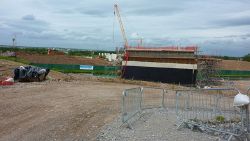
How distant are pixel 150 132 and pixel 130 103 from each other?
5.69ft

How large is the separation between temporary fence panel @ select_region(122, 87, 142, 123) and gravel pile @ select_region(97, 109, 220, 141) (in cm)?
30

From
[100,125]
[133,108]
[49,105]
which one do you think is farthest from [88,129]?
[49,105]

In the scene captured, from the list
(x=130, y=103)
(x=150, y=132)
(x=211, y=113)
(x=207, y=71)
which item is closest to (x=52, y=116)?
(x=130, y=103)

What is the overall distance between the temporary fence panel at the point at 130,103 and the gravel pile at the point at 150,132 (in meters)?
0.30

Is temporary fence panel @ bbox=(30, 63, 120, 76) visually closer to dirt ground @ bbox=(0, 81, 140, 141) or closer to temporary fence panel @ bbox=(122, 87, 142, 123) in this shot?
dirt ground @ bbox=(0, 81, 140, 141)

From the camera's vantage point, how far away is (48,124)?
41.7 feet

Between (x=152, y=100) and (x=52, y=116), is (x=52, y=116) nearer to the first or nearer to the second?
(x=52, y=116)

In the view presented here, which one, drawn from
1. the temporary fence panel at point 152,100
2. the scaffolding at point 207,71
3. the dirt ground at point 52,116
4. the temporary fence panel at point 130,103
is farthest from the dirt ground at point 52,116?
the scaffolding at point 207,71

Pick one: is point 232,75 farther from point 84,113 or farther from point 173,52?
point 84,113

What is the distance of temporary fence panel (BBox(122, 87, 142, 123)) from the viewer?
11938 mm

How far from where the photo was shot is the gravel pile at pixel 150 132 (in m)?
10.6

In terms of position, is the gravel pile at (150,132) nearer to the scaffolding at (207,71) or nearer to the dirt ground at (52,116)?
the dirt ground at (52,116)

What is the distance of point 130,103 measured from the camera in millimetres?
12742

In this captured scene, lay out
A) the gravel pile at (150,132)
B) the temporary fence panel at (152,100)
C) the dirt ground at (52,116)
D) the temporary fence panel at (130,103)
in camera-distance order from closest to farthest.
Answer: the gravel pile at (150,132), the dirt ground at (52,116), the temporary fence panel at (130,103), the temporary fence panel at (152,100)
